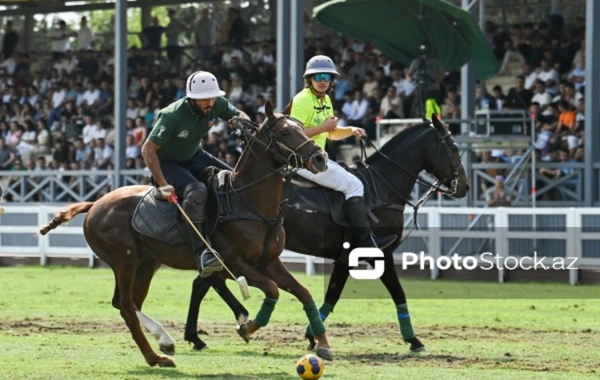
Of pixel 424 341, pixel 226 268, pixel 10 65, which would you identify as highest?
pixel 10 65

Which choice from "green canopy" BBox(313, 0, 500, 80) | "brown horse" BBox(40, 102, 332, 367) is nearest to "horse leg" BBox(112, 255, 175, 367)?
"brown horse" BBox(40, 102, 332, 367)

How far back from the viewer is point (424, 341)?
13.3m

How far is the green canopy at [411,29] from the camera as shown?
76.5 feet

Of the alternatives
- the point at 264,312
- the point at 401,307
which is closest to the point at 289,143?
the point at 264,312

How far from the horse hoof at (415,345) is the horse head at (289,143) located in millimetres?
2253

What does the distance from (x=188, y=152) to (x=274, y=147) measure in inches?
37.1

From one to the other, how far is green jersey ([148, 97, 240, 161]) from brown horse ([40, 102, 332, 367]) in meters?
0.32

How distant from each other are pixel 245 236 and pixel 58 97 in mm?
23909

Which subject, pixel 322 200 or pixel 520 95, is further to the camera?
pixel 520 95

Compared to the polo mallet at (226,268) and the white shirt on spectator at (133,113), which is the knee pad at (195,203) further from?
the white shirt on spectator at (133,113)

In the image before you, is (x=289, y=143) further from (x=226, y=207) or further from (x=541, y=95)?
(x=541, y=95)

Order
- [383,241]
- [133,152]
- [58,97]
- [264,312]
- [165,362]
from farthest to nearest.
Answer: [58,97], [133,152], [383,241], [264,312], [165,362]

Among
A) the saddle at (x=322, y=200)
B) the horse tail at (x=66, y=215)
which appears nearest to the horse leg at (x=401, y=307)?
the saddle at (x=322, y=200)

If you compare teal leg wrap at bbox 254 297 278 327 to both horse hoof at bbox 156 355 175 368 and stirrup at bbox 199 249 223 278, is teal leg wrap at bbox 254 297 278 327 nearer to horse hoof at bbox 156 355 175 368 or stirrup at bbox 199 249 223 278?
stirrup at bbox 199 249 223 278
